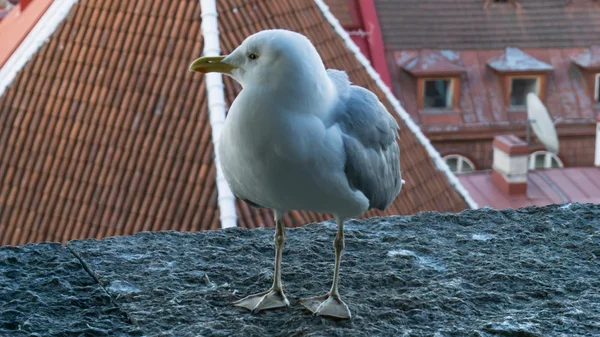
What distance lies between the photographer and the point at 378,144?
170 centimetres

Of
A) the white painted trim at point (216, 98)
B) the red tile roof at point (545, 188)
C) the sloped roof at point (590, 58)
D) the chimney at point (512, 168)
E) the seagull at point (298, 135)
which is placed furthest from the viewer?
the sloped roof at point (590, 58)

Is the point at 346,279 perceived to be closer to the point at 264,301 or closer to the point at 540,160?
the point at 264,301

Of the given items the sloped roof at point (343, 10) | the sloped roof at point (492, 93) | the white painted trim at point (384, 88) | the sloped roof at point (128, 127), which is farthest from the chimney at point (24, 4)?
the sloped roof at point (492, 93)

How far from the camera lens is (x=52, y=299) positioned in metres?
1.73

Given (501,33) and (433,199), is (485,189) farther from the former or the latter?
(501,33)

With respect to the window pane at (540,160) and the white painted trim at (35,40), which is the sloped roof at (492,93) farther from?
the white painted trim at (35,40)

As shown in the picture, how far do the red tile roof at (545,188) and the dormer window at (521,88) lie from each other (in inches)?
159

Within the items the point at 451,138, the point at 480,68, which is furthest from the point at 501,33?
the point at 451,138

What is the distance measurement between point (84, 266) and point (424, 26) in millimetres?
13698

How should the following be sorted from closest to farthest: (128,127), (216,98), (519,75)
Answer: (216,98) → (128,127) → (519,75)

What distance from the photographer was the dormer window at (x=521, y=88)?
14.9 metres

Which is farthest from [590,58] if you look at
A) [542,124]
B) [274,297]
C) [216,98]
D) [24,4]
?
[274,297]

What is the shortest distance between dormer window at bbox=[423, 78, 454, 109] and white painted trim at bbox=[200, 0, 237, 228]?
7941 millimetres

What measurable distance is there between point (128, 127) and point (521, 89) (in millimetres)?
8990
